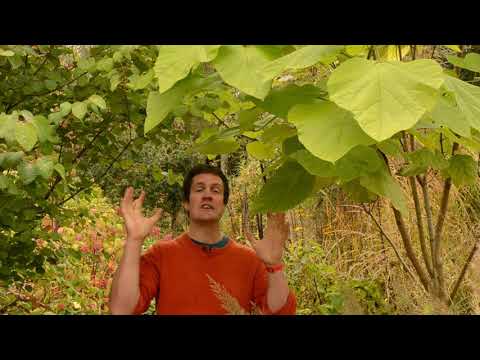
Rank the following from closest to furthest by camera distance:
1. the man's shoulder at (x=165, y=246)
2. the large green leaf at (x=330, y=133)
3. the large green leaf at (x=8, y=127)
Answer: the large green leaf at (x=330, y=133) < the large green leaf at (x=8, y=127) < the man's shoulder at (x=165, y=246)

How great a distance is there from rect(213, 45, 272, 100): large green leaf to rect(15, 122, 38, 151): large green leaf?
0.68m

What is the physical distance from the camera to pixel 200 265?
2184 millimetres

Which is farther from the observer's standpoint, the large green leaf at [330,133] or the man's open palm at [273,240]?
the man's open palm at [273,240]

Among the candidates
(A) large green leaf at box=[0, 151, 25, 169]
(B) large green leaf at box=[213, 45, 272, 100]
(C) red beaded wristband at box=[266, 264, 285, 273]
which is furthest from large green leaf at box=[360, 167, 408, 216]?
(A) large green leaf at box=[0, 151, 25, 169]

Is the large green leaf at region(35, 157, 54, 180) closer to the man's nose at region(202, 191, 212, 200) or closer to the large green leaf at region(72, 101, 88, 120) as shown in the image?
the large green leaf at region(72, 101, 88, 120)

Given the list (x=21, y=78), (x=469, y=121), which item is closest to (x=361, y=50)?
(x=469, y=121)

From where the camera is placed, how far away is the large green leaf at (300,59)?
1034 mm

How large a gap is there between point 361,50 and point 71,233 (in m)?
3.90

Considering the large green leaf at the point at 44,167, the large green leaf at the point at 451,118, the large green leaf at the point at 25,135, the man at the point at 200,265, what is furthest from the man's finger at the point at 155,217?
the large green leaf at the point at 451,118

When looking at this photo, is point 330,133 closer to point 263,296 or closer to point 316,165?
point 316,165

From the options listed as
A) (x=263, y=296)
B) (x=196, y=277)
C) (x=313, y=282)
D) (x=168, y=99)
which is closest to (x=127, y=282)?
(x=196, y=277)

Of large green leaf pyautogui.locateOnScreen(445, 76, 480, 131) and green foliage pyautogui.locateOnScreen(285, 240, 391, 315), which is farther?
green foliage pyautogui.locateOnScreen(285, 240, 391, 315)

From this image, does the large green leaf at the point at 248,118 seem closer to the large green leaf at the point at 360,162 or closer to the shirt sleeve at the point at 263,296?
the large green leaf at the point at 360,162

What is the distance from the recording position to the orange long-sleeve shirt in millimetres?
2102
